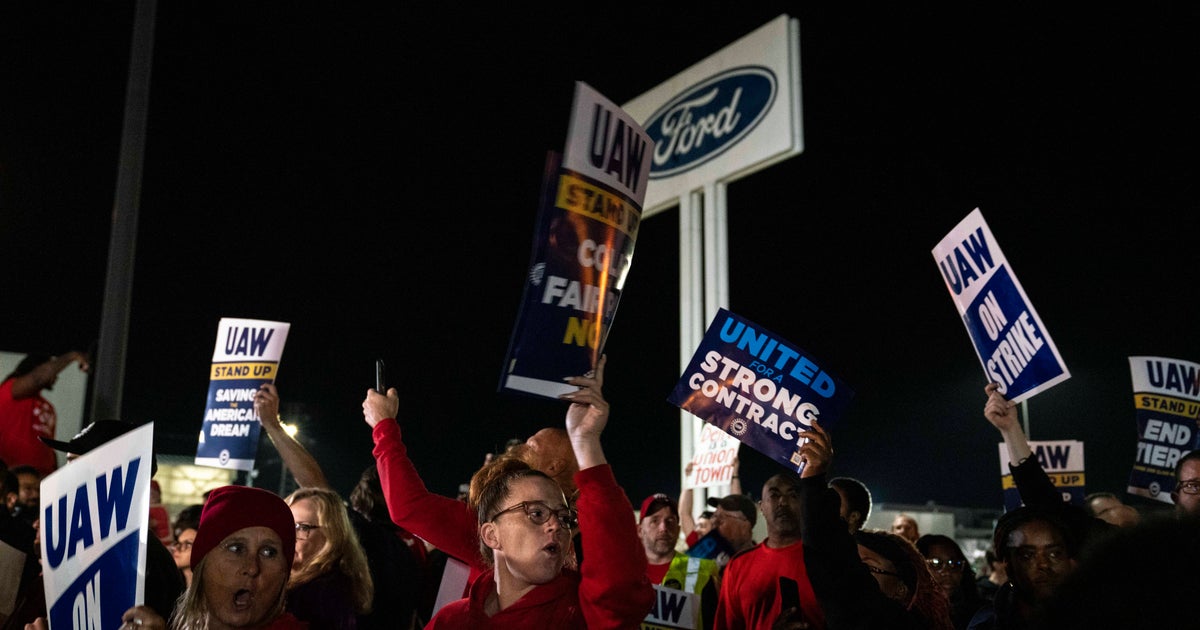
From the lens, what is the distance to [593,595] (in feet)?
10.0

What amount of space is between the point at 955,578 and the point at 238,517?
4.94m

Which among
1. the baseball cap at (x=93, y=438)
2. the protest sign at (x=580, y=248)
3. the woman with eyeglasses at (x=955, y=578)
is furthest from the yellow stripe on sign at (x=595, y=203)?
the woman with eyeglasses at (x=955, y=578)

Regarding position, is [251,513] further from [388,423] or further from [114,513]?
[388,423]

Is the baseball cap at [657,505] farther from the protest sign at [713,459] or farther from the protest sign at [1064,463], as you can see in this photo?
the protest sign at [1064,463]

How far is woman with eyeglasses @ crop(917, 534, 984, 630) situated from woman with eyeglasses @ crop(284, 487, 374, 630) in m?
3.80

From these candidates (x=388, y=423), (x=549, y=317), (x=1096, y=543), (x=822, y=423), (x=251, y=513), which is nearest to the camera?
(x=1096, y=543)

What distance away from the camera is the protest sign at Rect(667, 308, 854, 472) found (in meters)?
5.25

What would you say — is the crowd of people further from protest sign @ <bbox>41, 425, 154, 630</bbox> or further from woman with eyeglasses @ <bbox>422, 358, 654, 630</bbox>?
protest sign @ <bbox>41, 425, 154, 630</bbox>

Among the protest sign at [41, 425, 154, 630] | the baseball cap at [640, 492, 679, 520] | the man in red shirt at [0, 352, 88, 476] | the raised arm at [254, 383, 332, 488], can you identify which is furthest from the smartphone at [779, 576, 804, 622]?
the man in red shirt at [0, 352, 88, 476]

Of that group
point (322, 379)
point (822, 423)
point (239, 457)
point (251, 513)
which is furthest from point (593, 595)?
point (322, 379)

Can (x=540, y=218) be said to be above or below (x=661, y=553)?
above

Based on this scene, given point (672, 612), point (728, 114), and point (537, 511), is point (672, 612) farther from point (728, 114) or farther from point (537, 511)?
point (728, 114)

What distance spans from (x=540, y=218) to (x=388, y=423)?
3.97ft

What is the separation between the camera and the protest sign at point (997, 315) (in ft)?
19.7
